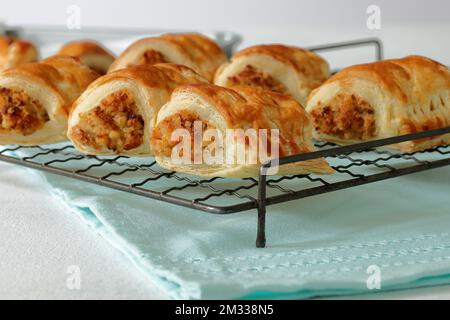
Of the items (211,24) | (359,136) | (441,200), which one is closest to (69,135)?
(359,136)

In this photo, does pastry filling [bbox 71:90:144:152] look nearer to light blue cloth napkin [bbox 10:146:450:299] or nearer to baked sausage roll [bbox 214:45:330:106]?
light blue cloth napkin [bbox 10:146:450:299]

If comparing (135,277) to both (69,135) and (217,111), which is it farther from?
(69,135)

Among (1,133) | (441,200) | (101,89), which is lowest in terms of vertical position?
(441,200)

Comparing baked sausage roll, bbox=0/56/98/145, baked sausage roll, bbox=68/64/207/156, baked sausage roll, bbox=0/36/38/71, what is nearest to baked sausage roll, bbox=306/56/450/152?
baked sausage roll, bbox=68/64/207/156

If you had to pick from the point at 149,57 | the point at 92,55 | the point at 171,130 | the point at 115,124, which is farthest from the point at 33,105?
the point at 92,55

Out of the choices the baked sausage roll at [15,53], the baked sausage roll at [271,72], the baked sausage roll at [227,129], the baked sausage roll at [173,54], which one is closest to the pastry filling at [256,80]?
the baked sausage roll at [271,72]

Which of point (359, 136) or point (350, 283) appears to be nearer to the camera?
point (350, 283)
